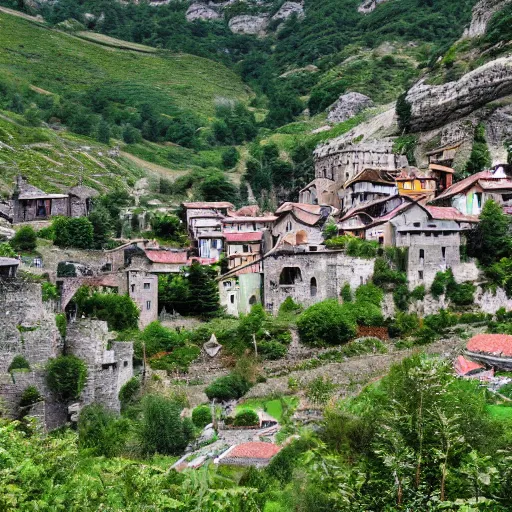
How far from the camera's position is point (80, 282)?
4641cm

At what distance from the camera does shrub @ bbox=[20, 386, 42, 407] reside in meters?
33.3

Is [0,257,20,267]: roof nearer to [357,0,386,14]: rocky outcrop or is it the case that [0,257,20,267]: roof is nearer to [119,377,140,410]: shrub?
[119,377,140,410]: shrub

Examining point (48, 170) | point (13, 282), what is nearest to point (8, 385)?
point (13, 282)

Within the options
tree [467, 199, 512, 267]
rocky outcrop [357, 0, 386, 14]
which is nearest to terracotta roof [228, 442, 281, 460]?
tree [467, 199, 512, 267]

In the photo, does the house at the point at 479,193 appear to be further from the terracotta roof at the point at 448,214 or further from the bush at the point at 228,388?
the bush at the point at 228,388

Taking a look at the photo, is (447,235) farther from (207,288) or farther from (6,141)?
(6,141)

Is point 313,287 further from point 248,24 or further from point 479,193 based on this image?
point 248,24

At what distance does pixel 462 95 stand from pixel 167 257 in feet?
98.0

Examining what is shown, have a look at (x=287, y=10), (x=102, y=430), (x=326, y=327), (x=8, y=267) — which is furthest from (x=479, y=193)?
(x=287, y=10)

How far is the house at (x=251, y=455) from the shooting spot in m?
29.4

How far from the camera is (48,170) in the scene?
264 feet

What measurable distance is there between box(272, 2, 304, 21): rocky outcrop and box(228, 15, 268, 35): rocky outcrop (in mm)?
3727

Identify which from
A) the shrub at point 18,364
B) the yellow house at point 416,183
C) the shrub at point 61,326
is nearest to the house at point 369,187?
the yellow house at point 416,183

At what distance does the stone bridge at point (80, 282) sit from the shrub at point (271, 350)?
31.2 ft
